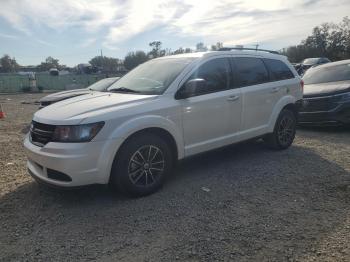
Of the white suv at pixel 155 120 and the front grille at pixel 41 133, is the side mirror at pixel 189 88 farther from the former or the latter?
the front grille at pixel 41 133

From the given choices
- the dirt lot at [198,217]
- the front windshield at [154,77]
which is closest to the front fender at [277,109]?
the dirt lot at [198,217]

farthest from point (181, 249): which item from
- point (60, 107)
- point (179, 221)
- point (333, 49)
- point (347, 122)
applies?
point (333, 49)

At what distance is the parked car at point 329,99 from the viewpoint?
7945 millimetres

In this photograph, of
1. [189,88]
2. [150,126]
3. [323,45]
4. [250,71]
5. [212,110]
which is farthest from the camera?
[323,45]

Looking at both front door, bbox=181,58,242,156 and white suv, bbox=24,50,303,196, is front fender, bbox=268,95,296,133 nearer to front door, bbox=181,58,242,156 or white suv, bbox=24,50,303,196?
white suv, bbox=24,50,303,196

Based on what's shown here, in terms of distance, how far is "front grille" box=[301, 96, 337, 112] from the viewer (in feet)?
26.3

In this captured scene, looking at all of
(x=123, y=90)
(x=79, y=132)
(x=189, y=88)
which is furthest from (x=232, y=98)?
(x=79, y=132)

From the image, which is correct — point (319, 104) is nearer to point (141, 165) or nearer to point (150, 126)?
point (150, 126)

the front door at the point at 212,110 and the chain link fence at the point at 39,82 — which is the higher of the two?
the chain link fence at the point at 39,82

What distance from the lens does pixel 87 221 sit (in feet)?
12.5

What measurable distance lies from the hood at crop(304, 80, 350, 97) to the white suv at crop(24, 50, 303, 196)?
2336mm

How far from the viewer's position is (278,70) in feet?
21.0

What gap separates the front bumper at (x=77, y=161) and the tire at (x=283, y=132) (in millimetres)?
3328

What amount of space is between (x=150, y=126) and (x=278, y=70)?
10.4ft
